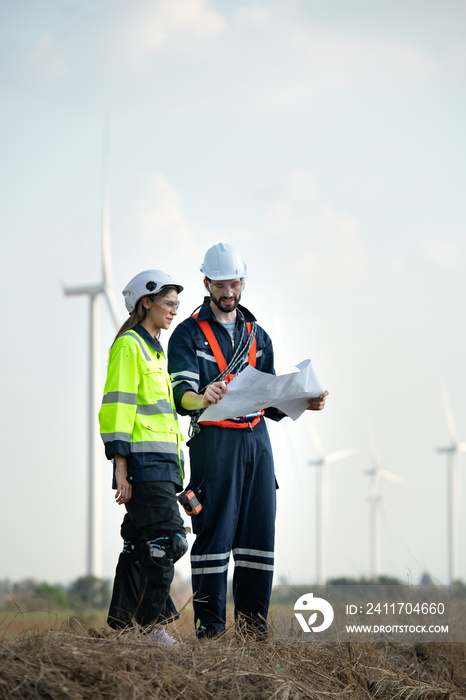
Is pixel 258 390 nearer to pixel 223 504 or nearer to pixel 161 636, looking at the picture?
pixel 223 504

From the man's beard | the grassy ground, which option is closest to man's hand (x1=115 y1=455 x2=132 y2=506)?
the grassy ground

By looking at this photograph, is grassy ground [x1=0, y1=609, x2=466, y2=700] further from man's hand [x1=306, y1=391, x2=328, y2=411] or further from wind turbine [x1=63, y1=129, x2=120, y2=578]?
wind turbine [x1=63, y1=129, x2=120, y2=578]

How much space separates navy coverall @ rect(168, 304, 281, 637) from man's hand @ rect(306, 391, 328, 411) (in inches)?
15.7

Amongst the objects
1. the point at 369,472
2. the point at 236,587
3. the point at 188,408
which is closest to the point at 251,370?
the point at 188,408

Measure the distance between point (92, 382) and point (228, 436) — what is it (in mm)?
19579

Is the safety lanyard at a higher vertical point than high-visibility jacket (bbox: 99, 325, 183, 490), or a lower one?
Answer: higher

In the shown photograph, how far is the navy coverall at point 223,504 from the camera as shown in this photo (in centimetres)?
609

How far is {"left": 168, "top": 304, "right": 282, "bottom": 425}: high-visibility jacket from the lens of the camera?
624cm

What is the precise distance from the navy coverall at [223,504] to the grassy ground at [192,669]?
0.38m

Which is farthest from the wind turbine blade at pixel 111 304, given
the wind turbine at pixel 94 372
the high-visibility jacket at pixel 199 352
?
the high-visibility jacket at pixel 199 352

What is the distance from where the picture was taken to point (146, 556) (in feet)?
18.7

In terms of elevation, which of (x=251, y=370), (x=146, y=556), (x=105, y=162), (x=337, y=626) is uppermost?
(x=105, y=162)

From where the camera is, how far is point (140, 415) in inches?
232

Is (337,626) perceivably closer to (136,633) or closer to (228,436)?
(228,436)
